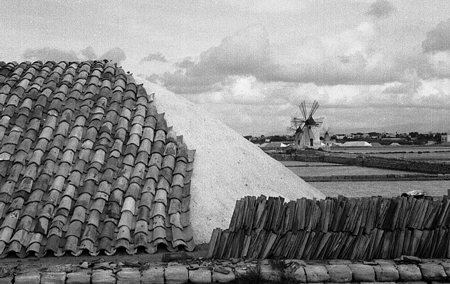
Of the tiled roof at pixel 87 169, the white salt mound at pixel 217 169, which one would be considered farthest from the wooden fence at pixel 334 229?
the white salt mound at pixel 217 169

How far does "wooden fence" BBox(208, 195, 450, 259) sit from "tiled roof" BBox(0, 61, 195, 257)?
2.48ft

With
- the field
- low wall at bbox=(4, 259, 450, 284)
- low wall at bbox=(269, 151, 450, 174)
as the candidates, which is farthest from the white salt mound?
low wall at bbox=(269, 151, 450, 174)

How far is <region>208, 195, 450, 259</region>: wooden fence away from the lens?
5172 mm

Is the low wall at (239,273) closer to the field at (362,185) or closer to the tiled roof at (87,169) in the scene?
the tiled roof at (87,169)

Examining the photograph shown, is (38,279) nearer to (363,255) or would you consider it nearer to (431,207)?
(363,255)

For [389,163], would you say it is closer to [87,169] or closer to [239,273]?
[87,169]

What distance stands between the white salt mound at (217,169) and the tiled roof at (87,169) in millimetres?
219

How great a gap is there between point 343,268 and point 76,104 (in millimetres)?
4449

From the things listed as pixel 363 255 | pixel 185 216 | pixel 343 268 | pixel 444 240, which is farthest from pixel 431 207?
pixel 185 216

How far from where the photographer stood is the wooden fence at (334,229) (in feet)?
17.0

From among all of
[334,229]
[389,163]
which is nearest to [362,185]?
[334,229]

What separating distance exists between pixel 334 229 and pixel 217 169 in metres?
2.24

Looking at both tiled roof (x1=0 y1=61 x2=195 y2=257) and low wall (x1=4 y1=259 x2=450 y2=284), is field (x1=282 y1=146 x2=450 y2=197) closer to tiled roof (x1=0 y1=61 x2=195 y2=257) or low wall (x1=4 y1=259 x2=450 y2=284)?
tiled roof (x1=0 y1=61 x2=195 y2=257)

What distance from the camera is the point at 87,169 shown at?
6305 mm
